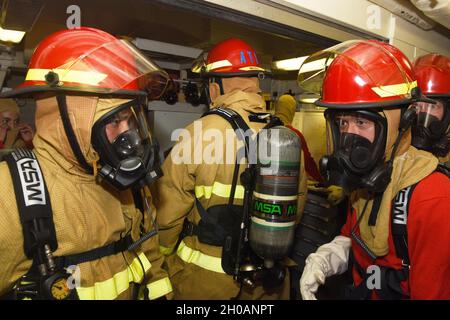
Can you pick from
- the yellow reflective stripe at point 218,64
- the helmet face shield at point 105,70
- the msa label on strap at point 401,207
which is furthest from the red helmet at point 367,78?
the helmet face shield at point 105,70

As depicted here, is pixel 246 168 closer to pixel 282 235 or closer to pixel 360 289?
pixel 282 235

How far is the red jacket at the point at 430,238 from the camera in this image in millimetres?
1445

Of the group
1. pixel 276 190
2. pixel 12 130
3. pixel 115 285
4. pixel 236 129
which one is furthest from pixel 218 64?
pixel 12 130

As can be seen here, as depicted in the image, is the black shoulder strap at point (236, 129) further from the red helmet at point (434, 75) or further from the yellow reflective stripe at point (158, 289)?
the red helmet at point (434, 75)

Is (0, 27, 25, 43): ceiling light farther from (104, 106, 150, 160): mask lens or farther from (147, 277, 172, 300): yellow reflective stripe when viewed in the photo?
(147, 277, 172, 300): yellow reflective stripe

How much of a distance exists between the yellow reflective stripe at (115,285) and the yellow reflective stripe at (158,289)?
0.60ft

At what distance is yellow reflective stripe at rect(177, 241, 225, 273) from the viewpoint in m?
2.15

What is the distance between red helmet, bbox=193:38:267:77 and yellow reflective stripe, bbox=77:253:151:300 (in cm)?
151

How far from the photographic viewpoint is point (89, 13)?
292cm

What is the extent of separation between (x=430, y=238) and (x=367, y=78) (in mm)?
850

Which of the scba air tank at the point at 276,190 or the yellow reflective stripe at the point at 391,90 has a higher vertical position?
the yellow reflective stripe at the point at 391,90

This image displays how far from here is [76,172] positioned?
145cm

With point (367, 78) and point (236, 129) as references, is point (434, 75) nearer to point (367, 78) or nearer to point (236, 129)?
point (367, 78)
